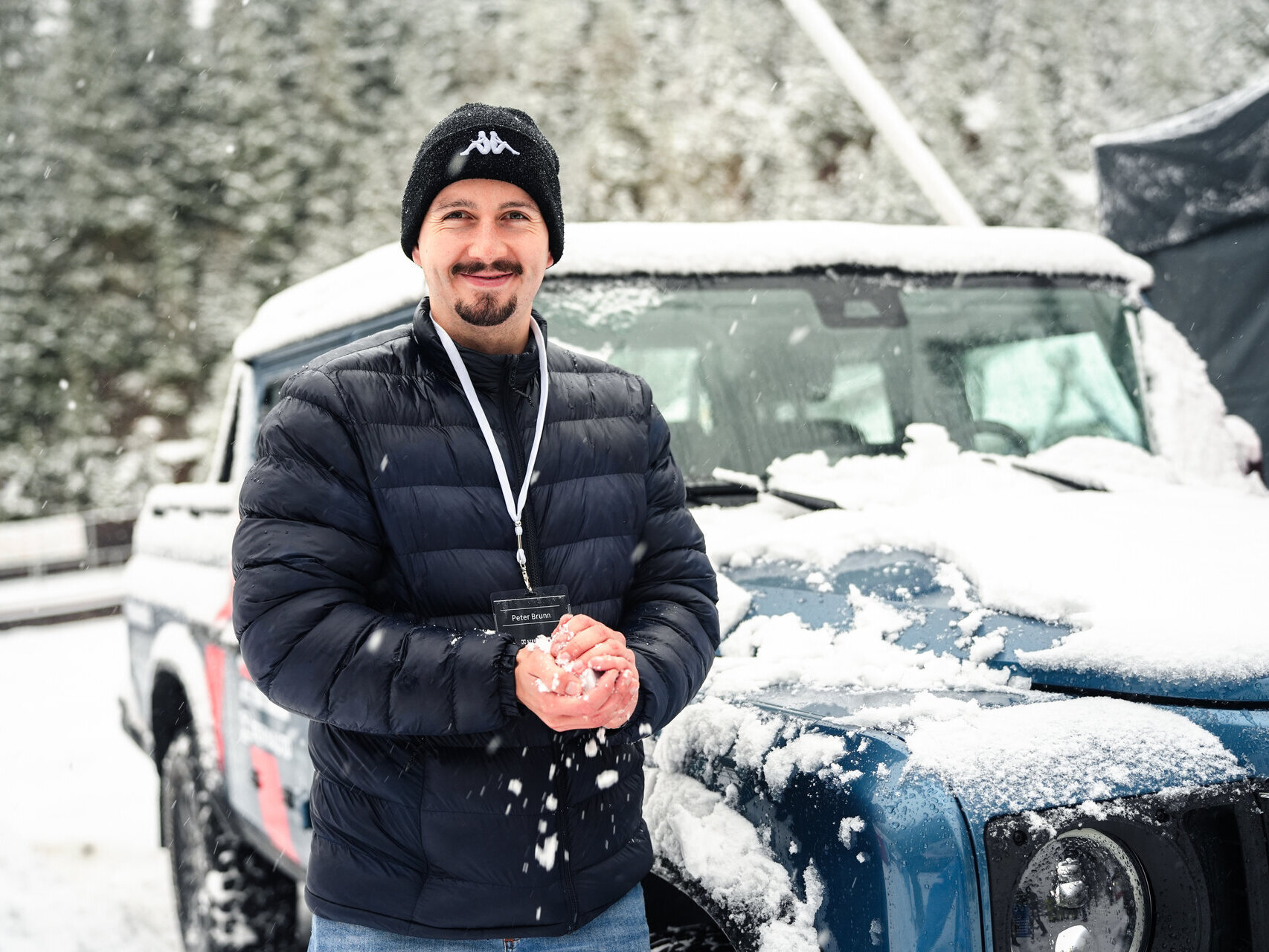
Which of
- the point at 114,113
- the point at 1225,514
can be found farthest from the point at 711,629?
the point at 114,113

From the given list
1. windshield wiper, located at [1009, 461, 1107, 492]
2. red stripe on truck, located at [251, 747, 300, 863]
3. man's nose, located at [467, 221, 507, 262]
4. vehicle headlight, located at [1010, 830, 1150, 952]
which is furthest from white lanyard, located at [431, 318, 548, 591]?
red stripe on truck, located at [251, 747, 300, 863]

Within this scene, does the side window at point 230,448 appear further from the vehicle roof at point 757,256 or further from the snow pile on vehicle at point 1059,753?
the snow pile on vehicle at point 1059,753

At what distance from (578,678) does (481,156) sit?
778 millimetres

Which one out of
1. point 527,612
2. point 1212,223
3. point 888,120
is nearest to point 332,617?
point 527,612

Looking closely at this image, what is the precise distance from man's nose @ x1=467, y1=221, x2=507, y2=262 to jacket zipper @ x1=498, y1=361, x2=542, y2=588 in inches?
6.3

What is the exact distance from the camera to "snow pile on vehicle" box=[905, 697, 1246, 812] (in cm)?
132

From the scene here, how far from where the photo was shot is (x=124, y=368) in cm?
3534

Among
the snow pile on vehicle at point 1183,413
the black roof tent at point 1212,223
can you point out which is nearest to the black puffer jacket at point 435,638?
the snow pile on vehicle at point 1183,413

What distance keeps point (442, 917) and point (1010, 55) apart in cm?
6022

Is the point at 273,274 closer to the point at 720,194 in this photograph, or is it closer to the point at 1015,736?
the point at 720,194

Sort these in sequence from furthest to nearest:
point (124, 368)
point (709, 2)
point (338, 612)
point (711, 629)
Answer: point (709, 2)
point (124, 368)
point (711, 629)
point (338, 612)

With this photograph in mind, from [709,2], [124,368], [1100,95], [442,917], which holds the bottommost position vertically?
[442,917]

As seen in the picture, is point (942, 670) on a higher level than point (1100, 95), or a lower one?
lower

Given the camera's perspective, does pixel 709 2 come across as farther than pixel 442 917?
Yes
